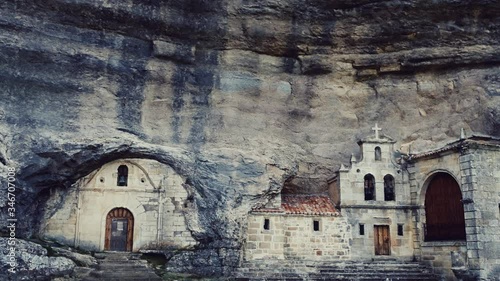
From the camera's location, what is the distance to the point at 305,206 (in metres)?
24.7

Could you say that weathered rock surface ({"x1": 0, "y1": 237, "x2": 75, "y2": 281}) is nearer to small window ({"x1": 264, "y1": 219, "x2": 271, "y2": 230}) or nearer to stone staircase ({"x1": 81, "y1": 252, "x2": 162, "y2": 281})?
stone staircase ({"x1": 81, "y1": 252, "x2": 162, "y2": 281})

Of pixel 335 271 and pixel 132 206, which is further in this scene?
pixel 132 206

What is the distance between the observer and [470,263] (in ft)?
68.5

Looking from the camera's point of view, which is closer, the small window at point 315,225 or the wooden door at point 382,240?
the small window at point 315,225

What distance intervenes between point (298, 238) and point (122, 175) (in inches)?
336

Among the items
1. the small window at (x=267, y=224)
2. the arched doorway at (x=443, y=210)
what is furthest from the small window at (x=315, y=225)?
the arched doorway at (x=443, y=210)

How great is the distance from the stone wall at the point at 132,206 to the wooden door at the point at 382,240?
8.46m

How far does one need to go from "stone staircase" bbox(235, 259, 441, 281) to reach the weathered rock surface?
6.87 meters

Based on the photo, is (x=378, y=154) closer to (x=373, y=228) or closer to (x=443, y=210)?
(x=373, y=228)

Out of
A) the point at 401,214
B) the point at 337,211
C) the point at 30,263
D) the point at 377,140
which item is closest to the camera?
the point at 30,263

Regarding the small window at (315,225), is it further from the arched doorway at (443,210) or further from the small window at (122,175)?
the small window at (122,175)

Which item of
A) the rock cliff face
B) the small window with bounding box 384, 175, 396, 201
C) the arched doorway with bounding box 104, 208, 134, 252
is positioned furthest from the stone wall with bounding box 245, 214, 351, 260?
the arched doorway with bounding box 104, 208, 134, 252

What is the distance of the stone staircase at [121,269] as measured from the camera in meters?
20.6

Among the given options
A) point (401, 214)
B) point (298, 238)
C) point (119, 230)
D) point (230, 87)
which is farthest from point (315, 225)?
point (119, 230)
